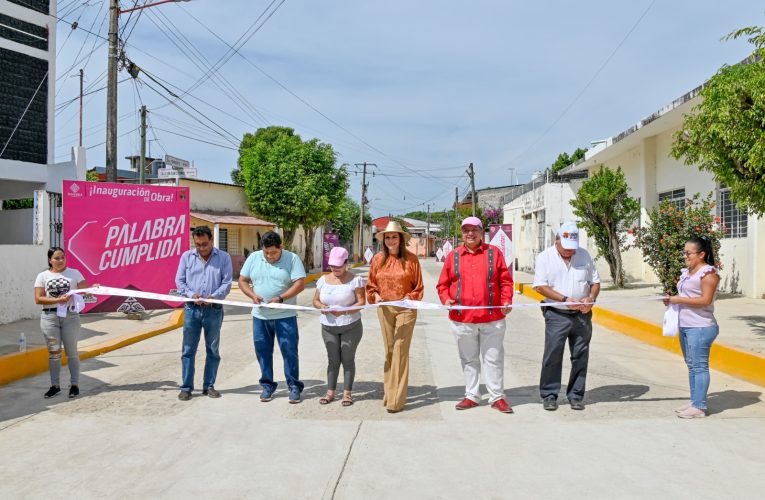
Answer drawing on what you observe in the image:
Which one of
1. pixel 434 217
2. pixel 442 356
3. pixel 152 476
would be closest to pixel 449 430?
pixel 152 476

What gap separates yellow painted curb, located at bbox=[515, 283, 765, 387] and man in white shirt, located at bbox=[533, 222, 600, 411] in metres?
2.59

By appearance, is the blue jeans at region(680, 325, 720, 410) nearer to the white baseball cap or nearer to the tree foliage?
the white baseball cap

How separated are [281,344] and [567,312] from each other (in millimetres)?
2879

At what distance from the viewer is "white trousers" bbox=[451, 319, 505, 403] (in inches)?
237

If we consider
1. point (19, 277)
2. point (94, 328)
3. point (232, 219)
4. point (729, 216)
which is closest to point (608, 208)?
point (729, 216)

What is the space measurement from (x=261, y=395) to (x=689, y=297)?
4.29 meters

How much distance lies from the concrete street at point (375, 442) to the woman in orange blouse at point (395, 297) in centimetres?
29

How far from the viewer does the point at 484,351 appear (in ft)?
19.9

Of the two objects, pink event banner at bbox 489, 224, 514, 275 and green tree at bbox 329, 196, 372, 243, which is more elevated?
green tree at bbox 329, 196, 372, 243

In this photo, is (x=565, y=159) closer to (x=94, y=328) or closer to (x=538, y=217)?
(x=538, y=217)

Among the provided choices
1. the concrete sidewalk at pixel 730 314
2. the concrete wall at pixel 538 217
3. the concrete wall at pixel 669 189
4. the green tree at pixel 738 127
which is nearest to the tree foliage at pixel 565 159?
the concrete wall at pixel 538 217

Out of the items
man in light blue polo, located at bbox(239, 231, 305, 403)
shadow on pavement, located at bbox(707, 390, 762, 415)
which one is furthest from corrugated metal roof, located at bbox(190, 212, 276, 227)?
shadow on pavement, located at bbox(707, 390, 762, 415)

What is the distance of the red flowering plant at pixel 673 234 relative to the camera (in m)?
14.6

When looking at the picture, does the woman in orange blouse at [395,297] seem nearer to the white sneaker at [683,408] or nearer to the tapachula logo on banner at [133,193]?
the white sneaker at [683,408]
